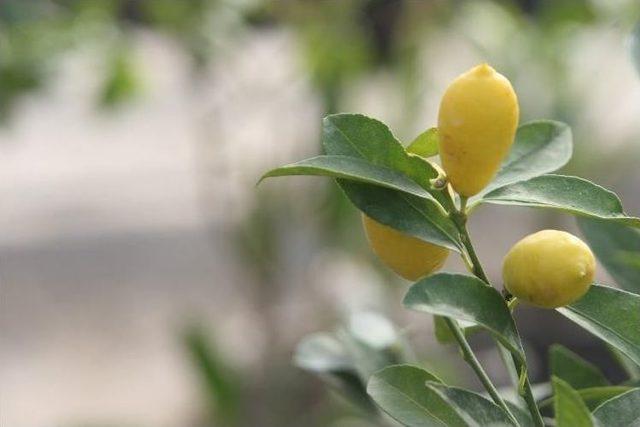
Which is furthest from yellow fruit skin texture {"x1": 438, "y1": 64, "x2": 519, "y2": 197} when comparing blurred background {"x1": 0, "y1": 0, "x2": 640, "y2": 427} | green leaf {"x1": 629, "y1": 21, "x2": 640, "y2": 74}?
blurred background {"x1": 0, "y1": 0, "x2": 640, "y2": 427}

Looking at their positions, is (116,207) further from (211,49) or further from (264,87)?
(211,49)

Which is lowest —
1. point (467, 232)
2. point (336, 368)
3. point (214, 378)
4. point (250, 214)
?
point (214, 378)

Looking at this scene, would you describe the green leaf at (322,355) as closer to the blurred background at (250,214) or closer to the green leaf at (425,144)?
the green leaf at (425,144)

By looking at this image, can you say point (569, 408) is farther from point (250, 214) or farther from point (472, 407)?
point (250, 214)

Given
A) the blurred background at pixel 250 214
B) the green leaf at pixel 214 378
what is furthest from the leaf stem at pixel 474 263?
the green leaf at pixel 214 378

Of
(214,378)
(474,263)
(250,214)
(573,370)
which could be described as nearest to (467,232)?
(474,263)

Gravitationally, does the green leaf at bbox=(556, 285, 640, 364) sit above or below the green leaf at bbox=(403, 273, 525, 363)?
below

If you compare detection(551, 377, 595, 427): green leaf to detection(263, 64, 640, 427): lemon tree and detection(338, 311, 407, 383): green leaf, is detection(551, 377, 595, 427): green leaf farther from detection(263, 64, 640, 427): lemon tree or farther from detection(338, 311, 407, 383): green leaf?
detection(338, 311, 407, 383): green leaf
